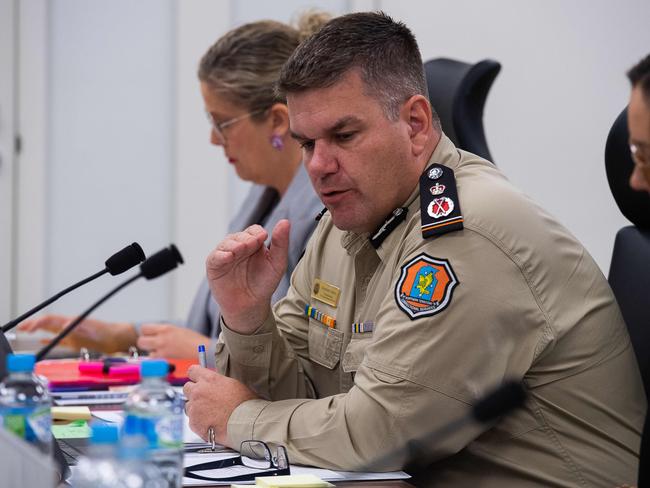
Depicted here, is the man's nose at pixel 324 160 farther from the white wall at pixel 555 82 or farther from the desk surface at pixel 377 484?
the white wall at pixel 555 82

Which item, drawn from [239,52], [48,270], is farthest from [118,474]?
[48,270]

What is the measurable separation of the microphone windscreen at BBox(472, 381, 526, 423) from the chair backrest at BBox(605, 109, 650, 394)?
0.51 meters

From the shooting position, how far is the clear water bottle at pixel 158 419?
38.1 inches

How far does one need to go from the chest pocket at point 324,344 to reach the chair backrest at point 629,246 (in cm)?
46

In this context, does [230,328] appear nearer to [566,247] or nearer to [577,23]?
[566,247]

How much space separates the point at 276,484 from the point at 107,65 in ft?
10.4

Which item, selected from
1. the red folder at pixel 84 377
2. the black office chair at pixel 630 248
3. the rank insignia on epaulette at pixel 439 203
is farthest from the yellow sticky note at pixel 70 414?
the black office chair at pixel 630 248

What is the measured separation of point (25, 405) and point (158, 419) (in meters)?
0.16

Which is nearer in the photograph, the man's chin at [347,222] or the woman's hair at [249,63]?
the man's chin at [347,222]

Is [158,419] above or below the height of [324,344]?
above

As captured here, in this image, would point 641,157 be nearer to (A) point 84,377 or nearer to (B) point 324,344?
(B) point 324,344

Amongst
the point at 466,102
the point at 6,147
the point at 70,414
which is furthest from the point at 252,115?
the point at 6,147

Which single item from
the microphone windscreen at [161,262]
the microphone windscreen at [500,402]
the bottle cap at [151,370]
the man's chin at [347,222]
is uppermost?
the man's chin at [347,222]

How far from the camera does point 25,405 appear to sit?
3.38 ft
